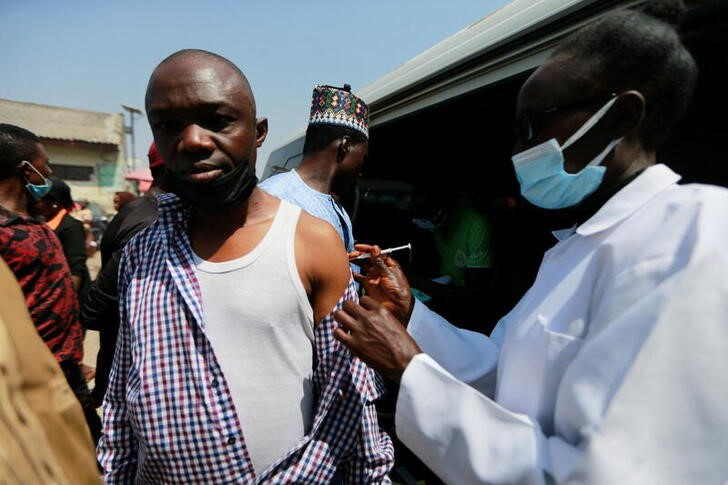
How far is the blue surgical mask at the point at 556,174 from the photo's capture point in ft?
3.53

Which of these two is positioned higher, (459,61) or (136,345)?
(459,61)

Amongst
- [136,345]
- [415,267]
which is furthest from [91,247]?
[136,345]

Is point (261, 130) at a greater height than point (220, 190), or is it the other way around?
point (261, 130)

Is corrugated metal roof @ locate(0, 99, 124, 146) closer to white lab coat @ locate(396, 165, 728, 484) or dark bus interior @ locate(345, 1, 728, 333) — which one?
dark bus interior @ locate(345, 1, 728, 333)

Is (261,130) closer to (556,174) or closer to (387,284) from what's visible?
(387,284)

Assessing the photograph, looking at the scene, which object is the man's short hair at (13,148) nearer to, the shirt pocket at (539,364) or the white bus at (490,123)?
the white bus at (490,123)

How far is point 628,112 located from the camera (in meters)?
1.03

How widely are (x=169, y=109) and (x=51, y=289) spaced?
5.45ft

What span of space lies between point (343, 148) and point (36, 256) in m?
1.71

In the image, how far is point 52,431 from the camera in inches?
22.1

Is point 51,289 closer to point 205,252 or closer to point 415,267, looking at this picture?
point 205,252

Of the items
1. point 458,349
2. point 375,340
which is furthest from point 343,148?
point 375,340

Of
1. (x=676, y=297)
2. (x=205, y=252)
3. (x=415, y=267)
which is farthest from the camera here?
(x=415, y=267)

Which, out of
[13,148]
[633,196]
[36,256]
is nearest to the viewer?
[633,196]
